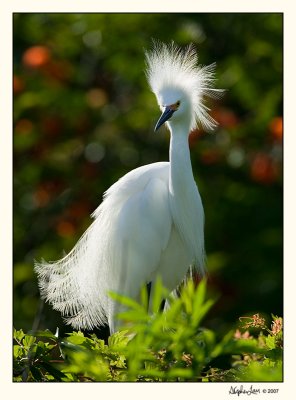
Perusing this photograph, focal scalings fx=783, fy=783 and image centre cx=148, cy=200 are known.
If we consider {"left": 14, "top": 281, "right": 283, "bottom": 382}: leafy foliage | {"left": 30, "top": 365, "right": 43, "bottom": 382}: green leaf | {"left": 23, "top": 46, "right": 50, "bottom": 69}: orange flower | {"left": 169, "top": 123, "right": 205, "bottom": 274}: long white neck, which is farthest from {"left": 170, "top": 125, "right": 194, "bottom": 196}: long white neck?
{"left": 23, "top": 46, "right": 50, "bottom": 69}: orange flower

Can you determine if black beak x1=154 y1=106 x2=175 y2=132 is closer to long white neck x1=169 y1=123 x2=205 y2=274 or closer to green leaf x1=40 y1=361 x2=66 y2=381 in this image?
long white neck x1=169 y1=123 x2=205 y2=274

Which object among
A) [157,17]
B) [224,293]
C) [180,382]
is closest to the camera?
[180,382]

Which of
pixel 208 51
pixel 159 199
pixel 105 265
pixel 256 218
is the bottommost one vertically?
pixel 105 265

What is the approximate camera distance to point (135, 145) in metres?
5.57

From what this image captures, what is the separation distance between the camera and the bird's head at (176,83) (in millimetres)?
2689

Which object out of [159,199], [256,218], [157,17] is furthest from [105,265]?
[157,17]

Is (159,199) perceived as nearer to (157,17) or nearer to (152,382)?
(152,382)

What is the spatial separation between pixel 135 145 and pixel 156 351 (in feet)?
13.5

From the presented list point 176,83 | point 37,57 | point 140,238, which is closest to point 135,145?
point 37,57

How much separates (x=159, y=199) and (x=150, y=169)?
0.12 metres

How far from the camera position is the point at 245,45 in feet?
19.1

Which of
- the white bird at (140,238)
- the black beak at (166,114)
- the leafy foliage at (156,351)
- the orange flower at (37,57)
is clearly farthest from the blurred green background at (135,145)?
the leafy foliage at (156,351)

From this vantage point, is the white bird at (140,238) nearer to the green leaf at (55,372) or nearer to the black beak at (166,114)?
the black beak at (166,114)
